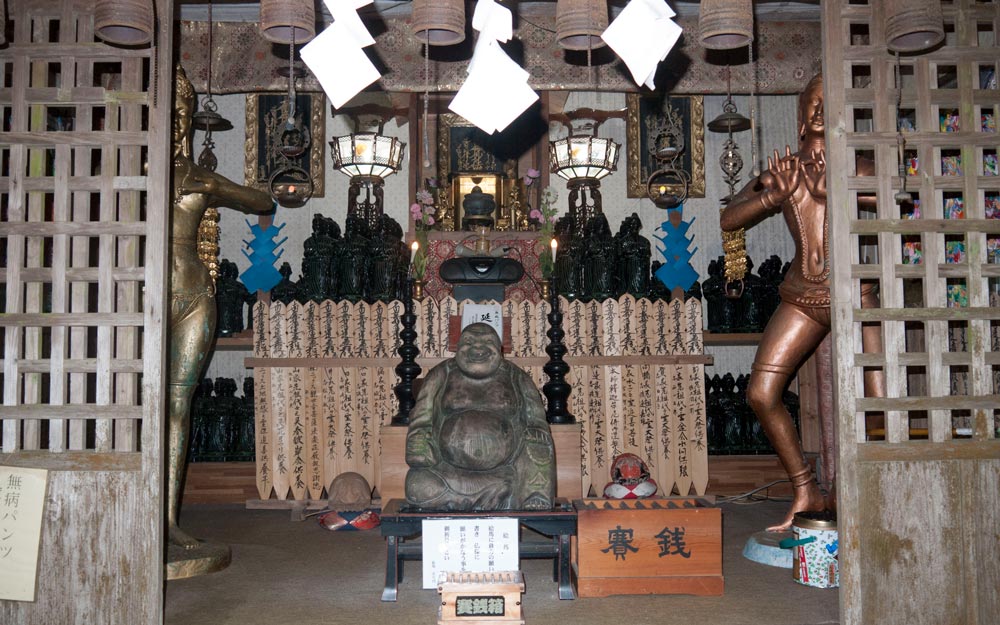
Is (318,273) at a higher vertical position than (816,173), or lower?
lower

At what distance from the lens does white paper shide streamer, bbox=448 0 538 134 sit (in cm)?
334

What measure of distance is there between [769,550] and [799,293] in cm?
142

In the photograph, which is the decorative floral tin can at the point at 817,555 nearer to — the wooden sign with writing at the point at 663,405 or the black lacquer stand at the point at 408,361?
the wooden sign with writing at the point at 663,405

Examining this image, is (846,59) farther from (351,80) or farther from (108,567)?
(108,567)

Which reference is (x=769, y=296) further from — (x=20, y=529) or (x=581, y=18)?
(x=20, y=529)

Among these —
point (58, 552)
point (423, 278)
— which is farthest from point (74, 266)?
point (423, 278)

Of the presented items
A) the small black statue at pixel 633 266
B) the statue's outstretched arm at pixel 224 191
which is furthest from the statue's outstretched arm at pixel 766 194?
the statue's outstretched arm at pixel 224 191

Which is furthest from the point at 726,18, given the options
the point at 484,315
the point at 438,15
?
the point at 484,315

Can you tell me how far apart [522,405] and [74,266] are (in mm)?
→ 2199

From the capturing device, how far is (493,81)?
132 inches

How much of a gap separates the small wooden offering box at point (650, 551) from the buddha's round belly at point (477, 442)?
0.53 m

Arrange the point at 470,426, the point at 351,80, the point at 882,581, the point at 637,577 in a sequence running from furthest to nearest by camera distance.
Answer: the point at 470,426 < the point at 637,577 < the point at 351,80 < the point at 882,581

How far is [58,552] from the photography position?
10.1 feet

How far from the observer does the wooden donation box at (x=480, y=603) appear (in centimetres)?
327
